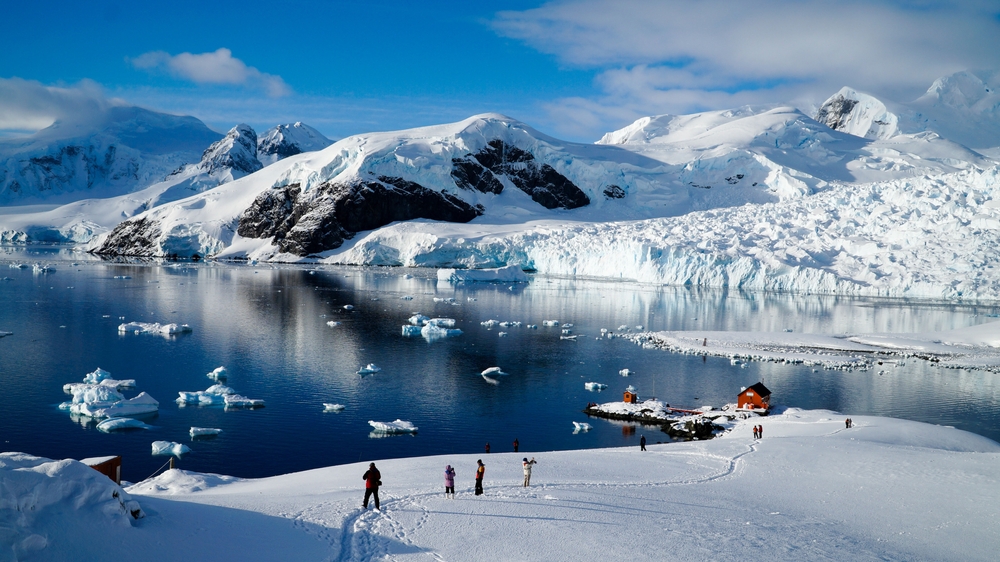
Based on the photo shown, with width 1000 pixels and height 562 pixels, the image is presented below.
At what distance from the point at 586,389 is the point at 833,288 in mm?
48657

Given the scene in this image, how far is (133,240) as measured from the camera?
114m

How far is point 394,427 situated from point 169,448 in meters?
6.96

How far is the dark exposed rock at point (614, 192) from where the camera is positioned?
4879 inches

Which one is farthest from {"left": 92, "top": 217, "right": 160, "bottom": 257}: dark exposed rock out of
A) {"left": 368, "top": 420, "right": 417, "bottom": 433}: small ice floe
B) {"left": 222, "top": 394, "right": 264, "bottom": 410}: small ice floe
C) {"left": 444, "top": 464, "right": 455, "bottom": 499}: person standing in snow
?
{"left": 444, "top": 464, "right": 455, "bottom": 499}: person standing in snow

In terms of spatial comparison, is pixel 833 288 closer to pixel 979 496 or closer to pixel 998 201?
pixel 998 201

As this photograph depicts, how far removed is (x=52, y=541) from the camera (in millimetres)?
8547

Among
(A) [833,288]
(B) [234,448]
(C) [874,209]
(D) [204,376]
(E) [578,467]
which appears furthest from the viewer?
(C) [874,209]

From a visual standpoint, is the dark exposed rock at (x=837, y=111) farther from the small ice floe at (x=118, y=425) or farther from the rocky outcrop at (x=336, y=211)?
the small ice floe at (x=118, y=425)

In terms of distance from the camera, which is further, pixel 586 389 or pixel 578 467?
pixel 586 389

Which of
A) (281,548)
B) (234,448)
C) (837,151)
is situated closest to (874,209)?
(837,151)

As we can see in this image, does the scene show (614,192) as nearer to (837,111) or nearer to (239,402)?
(837,111)

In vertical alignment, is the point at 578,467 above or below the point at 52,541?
below

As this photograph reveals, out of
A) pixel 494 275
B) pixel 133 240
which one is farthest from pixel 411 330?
pixel 133 240

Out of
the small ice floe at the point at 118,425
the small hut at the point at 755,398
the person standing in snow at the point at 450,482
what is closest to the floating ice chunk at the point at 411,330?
the small ice floe at the point at 118,425
